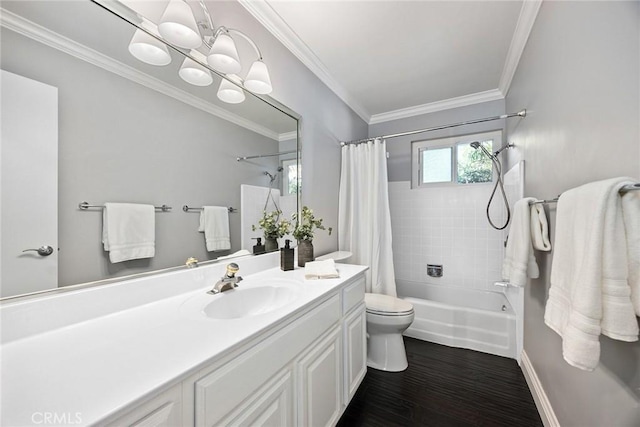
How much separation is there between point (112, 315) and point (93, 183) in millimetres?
466

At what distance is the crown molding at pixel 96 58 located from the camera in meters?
0.75

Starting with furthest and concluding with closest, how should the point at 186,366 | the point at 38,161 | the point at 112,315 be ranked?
the point at 112,315
the point at 38,161
the point at 186,366

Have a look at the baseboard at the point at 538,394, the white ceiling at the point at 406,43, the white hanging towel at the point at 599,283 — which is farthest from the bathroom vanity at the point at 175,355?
the white ceiling at the point at 406,43

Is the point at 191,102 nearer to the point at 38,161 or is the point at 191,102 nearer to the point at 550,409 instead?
the point at 38,161

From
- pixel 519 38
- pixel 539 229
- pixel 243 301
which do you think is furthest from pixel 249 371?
pixel 519 38

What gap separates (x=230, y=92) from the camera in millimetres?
1421

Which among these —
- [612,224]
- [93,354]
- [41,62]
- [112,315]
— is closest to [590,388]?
[612,224]

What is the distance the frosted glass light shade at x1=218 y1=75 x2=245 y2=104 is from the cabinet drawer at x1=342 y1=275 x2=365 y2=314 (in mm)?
1242

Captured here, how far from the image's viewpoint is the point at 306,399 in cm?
106

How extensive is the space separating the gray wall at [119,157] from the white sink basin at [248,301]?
0.86 feet

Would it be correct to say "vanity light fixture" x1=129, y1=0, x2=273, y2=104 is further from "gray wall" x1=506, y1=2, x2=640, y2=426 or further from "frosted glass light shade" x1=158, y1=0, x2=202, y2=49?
"gray wall" x1=506, y1=2, x2=640, y2=426

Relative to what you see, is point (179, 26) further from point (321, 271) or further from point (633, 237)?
point (633, 237)

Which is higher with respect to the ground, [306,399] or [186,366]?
[186,366]

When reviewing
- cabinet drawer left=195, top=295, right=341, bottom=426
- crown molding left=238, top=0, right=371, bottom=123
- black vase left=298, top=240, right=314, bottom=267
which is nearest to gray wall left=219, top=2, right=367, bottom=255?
crown molding left=238, top=0, right=371, bottom=123
